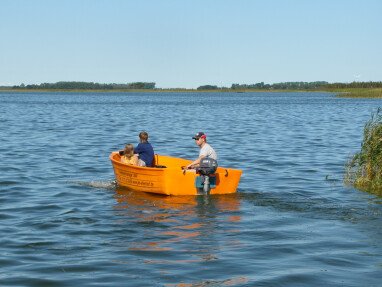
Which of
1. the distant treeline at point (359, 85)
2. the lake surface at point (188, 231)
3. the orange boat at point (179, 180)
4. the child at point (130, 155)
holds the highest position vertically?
the distant treeline at point (359, 85)

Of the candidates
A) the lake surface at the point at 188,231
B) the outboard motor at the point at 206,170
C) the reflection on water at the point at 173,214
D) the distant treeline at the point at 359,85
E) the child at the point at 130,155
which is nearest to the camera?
the lake surface at the point at 188,231

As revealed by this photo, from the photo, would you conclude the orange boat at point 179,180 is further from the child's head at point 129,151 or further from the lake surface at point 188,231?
the child's head at point 129,151

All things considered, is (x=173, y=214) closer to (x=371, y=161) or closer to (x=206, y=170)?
(x=206, y=170)

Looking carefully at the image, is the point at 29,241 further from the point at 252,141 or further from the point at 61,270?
the point at 252,141

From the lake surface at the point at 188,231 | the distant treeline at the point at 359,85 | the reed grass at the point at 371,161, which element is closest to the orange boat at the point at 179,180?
the lake surface at the point at 188,231

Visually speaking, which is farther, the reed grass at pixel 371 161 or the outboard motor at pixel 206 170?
the reed grass at pixel 371 161

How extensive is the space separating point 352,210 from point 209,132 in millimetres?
30130

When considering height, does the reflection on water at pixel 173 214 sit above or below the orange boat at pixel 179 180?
below

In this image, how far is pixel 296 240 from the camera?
520 inches

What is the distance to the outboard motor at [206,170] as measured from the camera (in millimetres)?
17344

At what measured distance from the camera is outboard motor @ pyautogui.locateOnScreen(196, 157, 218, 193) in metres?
17.3

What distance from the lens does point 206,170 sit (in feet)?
57.1

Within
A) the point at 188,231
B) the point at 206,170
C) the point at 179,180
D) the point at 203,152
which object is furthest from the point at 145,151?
the point at 188,231

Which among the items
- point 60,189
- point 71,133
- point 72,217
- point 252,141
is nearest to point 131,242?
point 72,217
